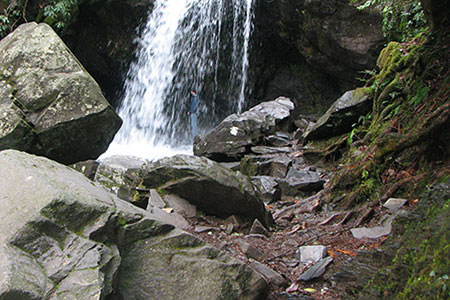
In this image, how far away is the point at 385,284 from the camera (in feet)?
8.09

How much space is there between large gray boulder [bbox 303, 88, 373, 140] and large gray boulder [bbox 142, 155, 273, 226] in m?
4.01

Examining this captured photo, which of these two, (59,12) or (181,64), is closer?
(59,12)

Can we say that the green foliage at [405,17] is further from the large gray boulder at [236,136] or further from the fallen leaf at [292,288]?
the fallen leaf at [292,288]

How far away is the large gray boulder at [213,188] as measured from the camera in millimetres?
4559

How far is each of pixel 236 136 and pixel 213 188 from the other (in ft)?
17.4

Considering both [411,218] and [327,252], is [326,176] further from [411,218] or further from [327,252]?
[411,218]

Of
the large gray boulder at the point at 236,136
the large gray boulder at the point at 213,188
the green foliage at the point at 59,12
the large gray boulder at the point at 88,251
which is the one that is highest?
the green foliage at the point at 59,12

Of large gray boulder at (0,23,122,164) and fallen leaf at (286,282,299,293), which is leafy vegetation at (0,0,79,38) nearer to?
large gray boulder at (0,23,122,164)

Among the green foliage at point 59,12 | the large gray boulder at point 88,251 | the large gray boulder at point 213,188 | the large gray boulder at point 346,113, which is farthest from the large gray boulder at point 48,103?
the green foliage at point 59,12

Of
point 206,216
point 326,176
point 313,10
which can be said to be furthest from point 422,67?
point 313,10

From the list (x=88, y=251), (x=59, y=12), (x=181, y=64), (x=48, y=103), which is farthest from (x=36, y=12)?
(x=88, y=251)

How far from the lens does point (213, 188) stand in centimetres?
455

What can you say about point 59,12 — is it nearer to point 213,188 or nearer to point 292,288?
point 213,188

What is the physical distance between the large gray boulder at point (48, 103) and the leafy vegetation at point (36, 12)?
22.2ft
